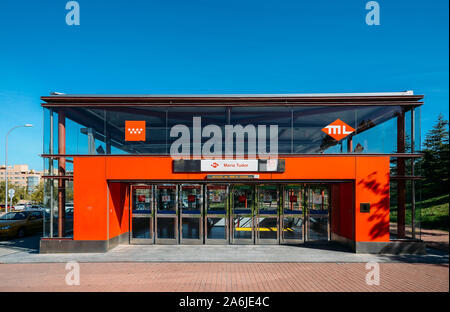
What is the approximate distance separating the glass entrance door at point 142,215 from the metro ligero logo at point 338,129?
8.17m

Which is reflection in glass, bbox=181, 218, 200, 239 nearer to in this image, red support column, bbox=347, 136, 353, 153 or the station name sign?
the station name sign

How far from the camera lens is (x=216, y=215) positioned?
11406 mm

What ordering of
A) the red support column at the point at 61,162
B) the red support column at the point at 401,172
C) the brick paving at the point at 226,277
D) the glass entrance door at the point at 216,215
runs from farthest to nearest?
the glass entrance door at the point at 216,215, the red support column at the point at 61,162, the red support column at the point at 401,172, the brick paving at the point at 226,277

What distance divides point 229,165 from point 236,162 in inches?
11.8

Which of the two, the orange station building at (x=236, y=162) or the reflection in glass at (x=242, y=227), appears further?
the reflection in glass at (x=242, y=227)

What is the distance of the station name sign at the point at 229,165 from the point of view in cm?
1014

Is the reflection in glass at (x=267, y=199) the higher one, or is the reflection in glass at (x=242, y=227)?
the reflection in glass at (x=267, y=199)

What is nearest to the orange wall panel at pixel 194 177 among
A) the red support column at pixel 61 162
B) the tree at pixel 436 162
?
the red support column at pixel 61 162

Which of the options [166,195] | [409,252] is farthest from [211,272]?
[409,252]

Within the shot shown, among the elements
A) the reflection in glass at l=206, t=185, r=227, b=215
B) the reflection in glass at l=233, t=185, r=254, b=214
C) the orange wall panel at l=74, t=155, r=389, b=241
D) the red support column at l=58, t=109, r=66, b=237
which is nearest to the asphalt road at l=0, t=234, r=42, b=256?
the red support column at l=58, t=109, r=66, b=237

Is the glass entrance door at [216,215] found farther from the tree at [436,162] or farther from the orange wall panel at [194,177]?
the tree at [436,162]

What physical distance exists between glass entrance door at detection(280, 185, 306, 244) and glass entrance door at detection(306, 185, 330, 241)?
1.01ft

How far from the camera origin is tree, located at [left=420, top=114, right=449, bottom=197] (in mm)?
25828
